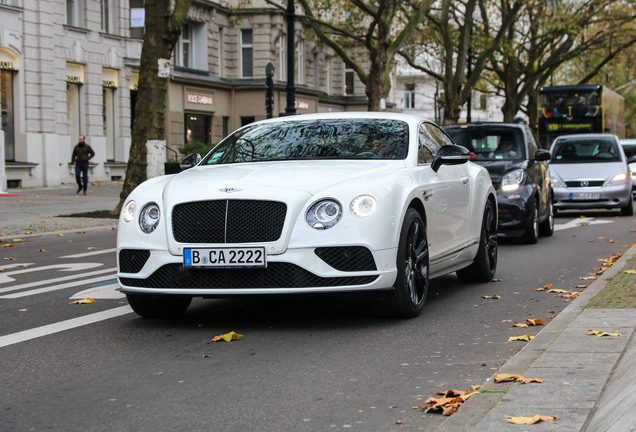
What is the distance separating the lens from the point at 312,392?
16.9ft

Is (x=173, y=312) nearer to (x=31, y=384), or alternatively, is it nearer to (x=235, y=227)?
(x=235, y=227)

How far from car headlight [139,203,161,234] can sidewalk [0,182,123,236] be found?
383 inches

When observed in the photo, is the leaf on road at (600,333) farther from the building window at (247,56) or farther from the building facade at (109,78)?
the building window at (247,56)

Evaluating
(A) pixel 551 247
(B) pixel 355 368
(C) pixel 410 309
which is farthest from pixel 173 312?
(A) pixel 551 247

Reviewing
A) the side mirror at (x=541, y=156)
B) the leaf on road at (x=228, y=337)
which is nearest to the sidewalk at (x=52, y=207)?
the side mirror at (x=541, y=156)

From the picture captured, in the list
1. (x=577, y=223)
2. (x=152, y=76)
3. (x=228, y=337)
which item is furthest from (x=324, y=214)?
(x=152, y=76)

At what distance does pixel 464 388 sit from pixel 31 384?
2211 millimetres

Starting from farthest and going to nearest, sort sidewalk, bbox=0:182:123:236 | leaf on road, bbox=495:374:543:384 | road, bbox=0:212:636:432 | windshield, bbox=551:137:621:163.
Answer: windshield, bbox=551:137:621:163 → sidewalk, bbox=0:182:123:236 → leaf on road, bbox=495:374:543:384 → road, bbox=0:212:636:432

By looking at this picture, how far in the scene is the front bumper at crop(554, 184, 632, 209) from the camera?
800 inches

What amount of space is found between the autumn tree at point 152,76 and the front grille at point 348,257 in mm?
13904

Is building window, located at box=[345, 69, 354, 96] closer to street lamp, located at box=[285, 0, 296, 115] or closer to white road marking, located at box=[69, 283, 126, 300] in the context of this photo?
street lamp, located at box=[285, 0, 296, 115]

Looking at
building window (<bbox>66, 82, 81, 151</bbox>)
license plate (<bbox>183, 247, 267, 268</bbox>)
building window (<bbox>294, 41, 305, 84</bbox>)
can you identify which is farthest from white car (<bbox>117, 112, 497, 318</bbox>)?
building window (<bbox>294, 41, 305, 84</bbox>)

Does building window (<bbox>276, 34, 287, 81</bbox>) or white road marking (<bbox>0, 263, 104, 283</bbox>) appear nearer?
white road marking (<bbox>0, 263, 104, 283</bbox>)

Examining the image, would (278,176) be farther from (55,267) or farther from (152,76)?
(152,76)
